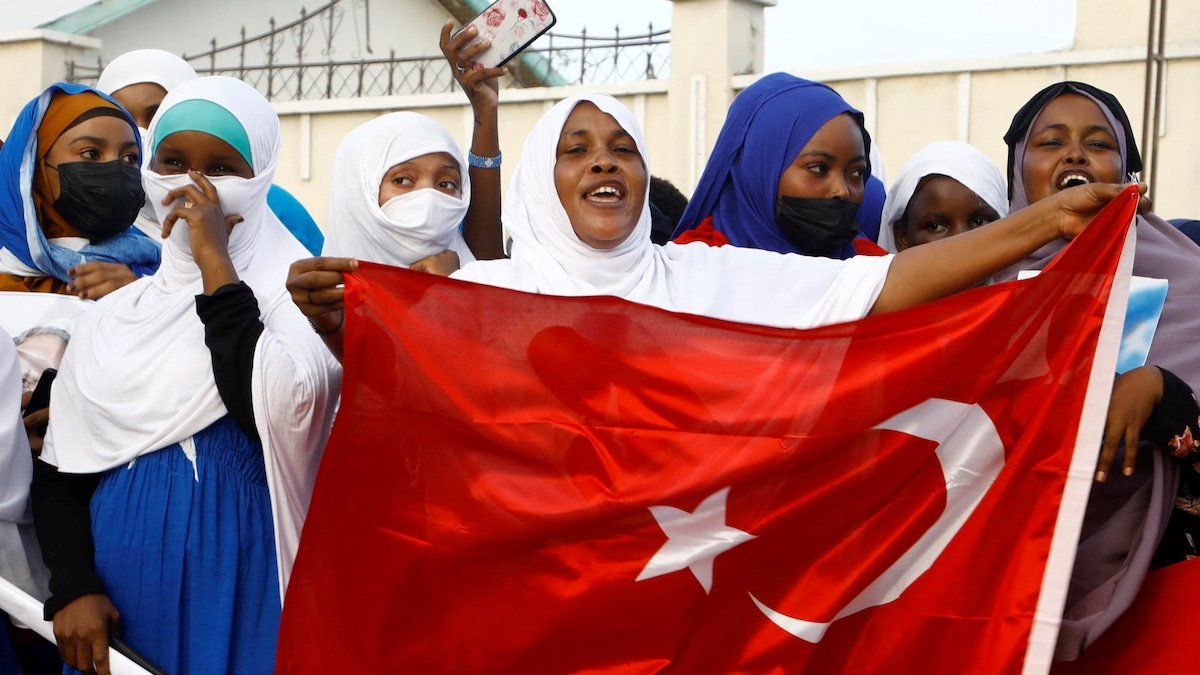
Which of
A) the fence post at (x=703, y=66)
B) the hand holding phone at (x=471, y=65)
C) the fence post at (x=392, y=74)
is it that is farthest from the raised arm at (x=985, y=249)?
the fence post at (x=392, y=74)

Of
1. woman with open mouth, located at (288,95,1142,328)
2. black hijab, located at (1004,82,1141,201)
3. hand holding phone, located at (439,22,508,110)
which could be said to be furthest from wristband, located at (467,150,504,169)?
black hijab, located at (1004,82,1141,201)

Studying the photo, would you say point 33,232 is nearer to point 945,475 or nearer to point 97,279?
point 97,279

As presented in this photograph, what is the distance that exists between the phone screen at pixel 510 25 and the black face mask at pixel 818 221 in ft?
2.86

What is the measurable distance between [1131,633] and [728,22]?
7269 mm

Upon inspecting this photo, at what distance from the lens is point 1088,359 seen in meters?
2.79

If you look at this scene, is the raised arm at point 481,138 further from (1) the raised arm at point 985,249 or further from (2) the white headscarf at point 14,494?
(1) the raised arm at point 985,249

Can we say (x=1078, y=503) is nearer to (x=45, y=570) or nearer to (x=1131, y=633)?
(x=1131, y=633)

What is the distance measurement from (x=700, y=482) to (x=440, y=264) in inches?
53.7

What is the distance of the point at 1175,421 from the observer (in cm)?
281

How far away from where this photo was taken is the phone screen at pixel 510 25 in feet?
13.6

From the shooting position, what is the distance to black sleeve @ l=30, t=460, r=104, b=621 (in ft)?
10.6

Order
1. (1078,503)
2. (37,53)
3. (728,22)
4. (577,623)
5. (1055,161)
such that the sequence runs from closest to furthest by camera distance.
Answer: (1078,503) → (577,623) → (1055,161) → (728,22) → (37,53)

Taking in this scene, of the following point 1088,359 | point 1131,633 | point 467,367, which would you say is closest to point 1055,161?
point 1088,359

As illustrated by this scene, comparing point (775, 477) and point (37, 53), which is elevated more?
point (37, 53)
